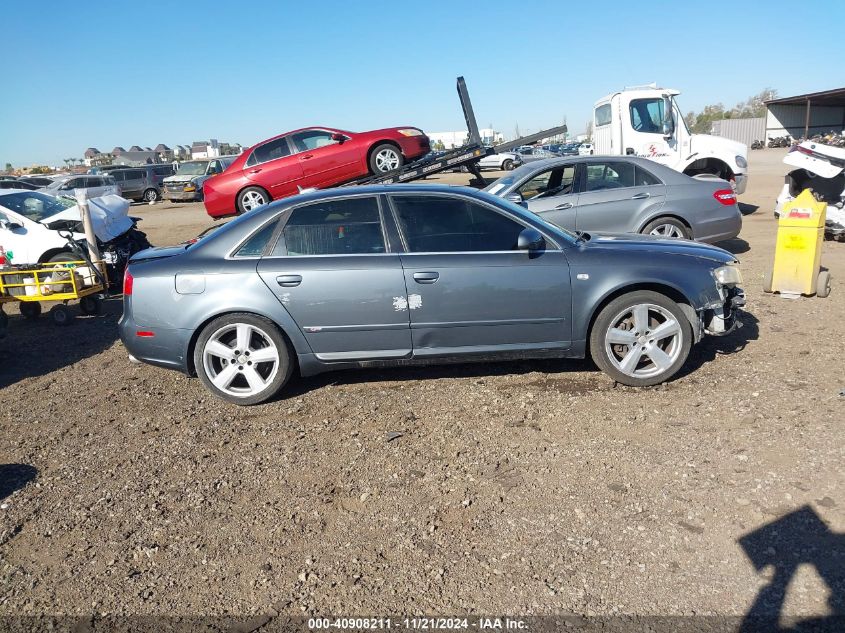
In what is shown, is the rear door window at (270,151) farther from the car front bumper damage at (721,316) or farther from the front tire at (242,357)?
the car front bumper damage at (721,316)

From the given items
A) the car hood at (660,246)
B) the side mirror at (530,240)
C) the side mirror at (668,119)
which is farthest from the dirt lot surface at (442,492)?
the side mirror at (668,119)

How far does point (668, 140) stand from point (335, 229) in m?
10.1

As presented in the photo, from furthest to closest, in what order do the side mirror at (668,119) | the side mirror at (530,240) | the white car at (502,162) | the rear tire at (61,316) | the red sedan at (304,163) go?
the white car at (502,162)
the side mirror at (668,119)
the red sedan at (304,163)
the rear tire at (61,316)
the side mirror at (530,240)

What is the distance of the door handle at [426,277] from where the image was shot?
4500mm

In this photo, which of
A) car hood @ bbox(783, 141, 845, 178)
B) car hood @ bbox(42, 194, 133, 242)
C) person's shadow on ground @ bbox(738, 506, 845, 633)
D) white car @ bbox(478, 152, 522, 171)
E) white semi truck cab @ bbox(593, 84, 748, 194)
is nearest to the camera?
person's shadow on ground @ bbox(738, 506, 845, 633)

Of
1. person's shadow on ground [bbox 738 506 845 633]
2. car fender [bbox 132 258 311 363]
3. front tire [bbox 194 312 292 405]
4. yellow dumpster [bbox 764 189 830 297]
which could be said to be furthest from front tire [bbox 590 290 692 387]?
yellow dumpster [bbox 764 189 830 297]

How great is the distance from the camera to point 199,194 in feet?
89.4

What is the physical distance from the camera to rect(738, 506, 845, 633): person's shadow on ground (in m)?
2.39

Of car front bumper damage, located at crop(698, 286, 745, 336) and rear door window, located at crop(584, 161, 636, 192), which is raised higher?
rear door window, located at crop(584, 161, 636, 192)

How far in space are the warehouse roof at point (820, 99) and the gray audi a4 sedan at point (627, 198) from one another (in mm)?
41806

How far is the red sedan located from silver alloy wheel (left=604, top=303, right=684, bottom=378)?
708cm

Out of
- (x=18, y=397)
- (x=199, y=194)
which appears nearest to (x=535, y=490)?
(x=18, y=397)

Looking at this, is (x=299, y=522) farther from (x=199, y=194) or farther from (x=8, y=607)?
(x=199, y=194)

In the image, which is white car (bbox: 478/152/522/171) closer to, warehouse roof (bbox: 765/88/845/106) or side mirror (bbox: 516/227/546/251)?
warehouse roof (bbox: 765/88/845/106)
